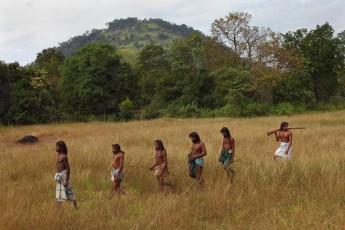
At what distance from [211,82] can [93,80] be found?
14019 millimetres

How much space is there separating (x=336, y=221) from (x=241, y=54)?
107 feet

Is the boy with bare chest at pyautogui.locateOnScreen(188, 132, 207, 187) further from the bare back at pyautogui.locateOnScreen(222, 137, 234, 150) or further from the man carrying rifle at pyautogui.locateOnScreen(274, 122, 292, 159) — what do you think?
the man carrying rifle at pyautogui.locateOnScreen(274, 122, 292, 159)

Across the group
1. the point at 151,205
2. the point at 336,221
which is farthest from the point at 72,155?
the point at 336,221

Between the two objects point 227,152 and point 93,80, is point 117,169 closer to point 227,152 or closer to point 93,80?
point 227,152

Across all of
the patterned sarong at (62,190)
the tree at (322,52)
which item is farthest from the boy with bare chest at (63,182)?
the tree at (322,52)

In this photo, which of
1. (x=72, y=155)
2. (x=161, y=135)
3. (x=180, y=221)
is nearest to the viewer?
(x=180, y=221)

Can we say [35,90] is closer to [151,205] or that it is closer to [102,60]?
[102,60]

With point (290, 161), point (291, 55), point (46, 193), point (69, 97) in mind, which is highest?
point (291, 55)

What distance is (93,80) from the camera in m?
38.5

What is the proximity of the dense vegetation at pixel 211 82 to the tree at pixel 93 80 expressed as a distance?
107 millimetres

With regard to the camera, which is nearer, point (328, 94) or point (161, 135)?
point (161, 135)

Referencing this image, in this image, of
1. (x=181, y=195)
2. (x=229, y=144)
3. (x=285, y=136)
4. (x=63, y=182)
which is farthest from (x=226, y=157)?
(x=63, y=182)

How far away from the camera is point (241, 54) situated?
120ft

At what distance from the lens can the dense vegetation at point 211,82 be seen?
34031 millimetres
